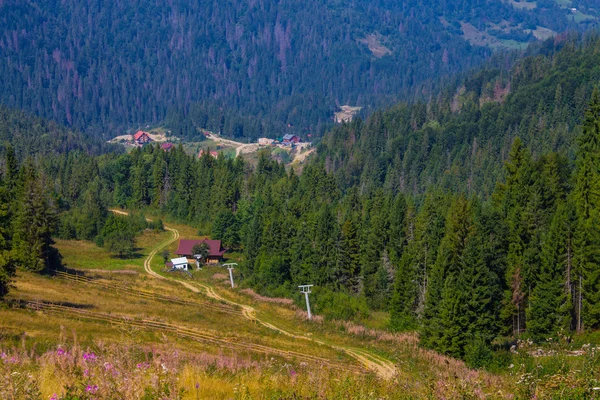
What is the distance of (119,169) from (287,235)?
61760 millimetres

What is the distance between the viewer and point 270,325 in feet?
182

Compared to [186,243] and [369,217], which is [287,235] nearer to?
[369,217]

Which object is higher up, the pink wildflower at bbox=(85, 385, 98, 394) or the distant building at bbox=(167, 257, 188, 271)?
the pink wildflower at bbox=(85, 385, 98, 394)

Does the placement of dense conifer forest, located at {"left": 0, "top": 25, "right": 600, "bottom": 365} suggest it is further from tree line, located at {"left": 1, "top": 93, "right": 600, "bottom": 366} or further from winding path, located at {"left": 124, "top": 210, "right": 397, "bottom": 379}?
winding path, located at {"left": 124, "top": 210, "right": 397, "bottom": 379}

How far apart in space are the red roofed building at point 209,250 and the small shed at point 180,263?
4534mm

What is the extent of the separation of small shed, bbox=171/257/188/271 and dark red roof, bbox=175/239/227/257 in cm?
475

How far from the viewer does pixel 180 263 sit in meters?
83.1

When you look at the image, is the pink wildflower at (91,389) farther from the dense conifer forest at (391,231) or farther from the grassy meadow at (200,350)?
the dense conifer forest at (391,231)

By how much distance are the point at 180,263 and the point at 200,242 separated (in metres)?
7.24

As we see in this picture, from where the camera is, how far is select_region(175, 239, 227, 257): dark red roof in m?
89.4

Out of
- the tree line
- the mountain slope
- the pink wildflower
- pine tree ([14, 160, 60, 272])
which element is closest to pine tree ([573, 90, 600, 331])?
the tree line

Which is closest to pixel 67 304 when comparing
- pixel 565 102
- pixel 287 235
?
pixel 287 235

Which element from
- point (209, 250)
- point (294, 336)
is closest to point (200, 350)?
point (294, 336)

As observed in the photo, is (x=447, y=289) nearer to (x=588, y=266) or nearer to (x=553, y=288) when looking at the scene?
(x=553, y=288)
